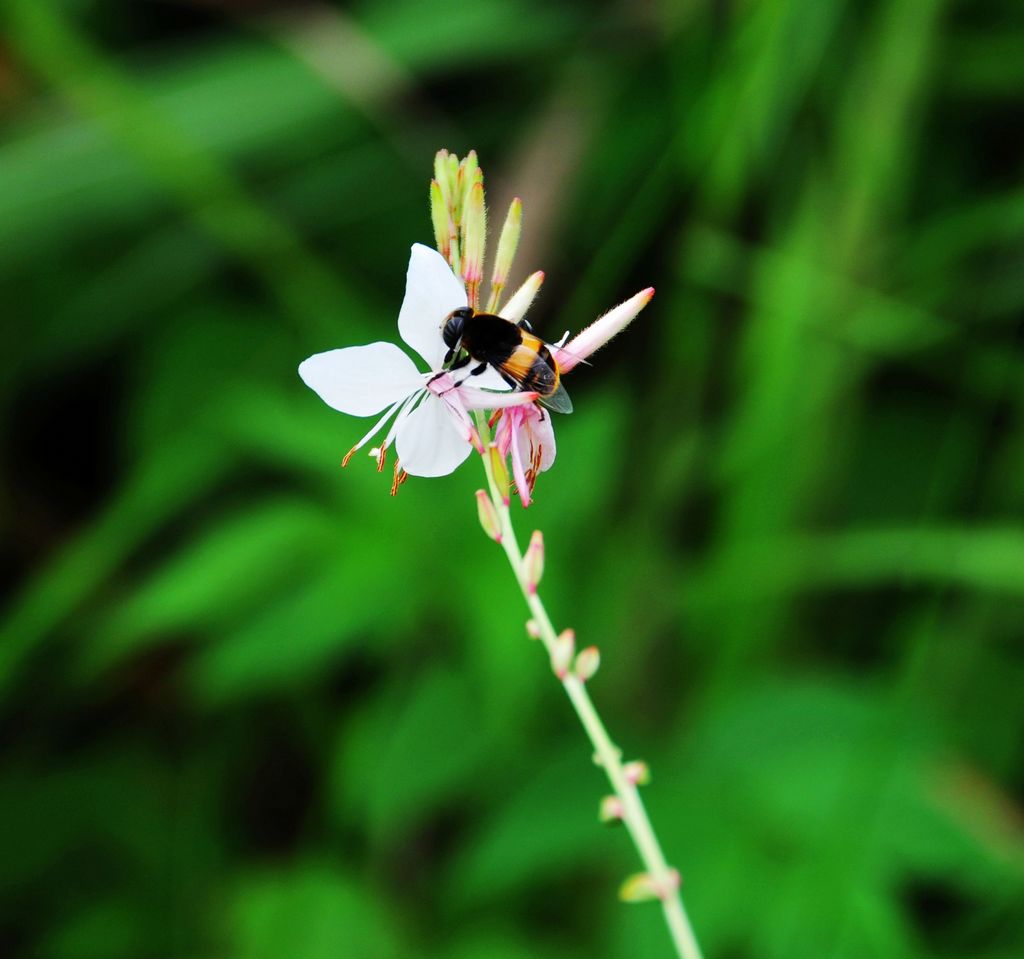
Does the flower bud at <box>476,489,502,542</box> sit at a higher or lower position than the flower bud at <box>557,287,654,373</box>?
lower

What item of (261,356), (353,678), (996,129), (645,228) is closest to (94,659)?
(353,678)

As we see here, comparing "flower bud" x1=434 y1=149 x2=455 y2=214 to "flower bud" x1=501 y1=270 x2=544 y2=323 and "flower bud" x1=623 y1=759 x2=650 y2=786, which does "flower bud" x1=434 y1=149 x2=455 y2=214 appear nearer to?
"flower bud" x1=501 y1=270 x2=544 y2=323

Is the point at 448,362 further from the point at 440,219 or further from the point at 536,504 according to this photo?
the point at 536,504

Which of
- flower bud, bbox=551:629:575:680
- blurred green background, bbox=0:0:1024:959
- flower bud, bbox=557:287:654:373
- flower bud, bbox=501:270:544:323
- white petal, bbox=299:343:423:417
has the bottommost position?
flower bud, bbox=551:629:575:680

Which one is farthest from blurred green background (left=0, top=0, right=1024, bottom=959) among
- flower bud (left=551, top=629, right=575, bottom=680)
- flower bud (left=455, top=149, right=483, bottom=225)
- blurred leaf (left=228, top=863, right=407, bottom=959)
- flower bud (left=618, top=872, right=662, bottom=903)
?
flower bud (left=455, top=149, right=483, bottom=225)

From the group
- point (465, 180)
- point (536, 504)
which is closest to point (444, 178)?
point (465, 180)

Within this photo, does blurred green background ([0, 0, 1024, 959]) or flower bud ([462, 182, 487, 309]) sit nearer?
flower bud ([462, 182, 487, 309])

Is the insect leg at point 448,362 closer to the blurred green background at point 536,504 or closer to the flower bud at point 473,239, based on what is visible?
the flower bud at point 473,239

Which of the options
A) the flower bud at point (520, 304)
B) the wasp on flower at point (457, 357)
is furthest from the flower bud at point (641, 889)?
the flower bud at point (520, 304)
